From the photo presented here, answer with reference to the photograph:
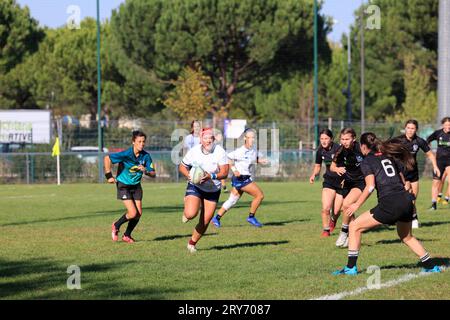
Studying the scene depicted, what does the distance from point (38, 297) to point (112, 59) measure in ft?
150

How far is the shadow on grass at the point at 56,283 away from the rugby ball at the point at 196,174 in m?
1.46

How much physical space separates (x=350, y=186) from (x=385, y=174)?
4.09 m

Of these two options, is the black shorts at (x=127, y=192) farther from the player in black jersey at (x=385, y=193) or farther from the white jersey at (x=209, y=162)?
the player in black jersey at (x=385, y=193)

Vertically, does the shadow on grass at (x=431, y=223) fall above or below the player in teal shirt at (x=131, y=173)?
below

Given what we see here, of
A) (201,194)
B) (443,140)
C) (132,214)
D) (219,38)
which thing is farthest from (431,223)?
(219,38)

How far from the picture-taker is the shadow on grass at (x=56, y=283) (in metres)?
8.32

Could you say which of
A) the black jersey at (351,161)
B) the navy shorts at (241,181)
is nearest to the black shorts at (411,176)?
the black jersey at (351,161)

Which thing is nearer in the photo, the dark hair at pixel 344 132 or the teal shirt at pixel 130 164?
the dark hair at pixel 344 132

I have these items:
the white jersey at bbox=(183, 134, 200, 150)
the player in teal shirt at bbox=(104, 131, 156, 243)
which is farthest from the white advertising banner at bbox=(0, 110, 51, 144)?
the player in teal shirt at bbox=(104, 131, 156, 243)

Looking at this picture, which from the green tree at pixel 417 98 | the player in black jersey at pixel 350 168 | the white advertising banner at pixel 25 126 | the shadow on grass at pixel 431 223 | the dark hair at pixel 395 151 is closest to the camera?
the dark hair at pixel 395 151

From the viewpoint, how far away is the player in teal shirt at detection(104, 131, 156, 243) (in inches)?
513

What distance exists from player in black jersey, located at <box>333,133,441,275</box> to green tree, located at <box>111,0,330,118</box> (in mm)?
38273
